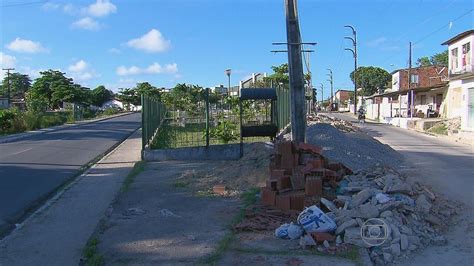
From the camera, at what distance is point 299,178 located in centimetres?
796

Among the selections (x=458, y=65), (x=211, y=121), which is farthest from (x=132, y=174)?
(x=458, y=65)

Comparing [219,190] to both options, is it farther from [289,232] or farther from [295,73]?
[289,232]

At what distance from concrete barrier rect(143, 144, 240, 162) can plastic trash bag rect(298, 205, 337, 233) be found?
875cm

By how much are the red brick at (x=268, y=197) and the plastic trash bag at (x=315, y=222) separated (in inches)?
55.5

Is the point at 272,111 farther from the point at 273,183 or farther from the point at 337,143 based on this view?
the point at 273,183

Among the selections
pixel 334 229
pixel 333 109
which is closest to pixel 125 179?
pixel 334 229

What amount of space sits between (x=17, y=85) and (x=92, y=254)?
128825mm

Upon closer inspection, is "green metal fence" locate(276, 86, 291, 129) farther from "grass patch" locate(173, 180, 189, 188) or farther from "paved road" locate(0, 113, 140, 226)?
"grass patch" locate(173, 180, 189, 188)

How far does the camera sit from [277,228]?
652 centimetres

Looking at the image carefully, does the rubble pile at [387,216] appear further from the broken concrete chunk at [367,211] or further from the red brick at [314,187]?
the red brick at [314,187]

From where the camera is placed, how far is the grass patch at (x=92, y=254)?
5.39 meters

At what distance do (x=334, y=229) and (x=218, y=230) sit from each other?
152cm

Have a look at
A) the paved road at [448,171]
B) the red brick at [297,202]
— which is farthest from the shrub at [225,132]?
Answer: the red brick at [297,202]

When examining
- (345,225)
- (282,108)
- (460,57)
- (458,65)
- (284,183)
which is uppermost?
(460,57)
